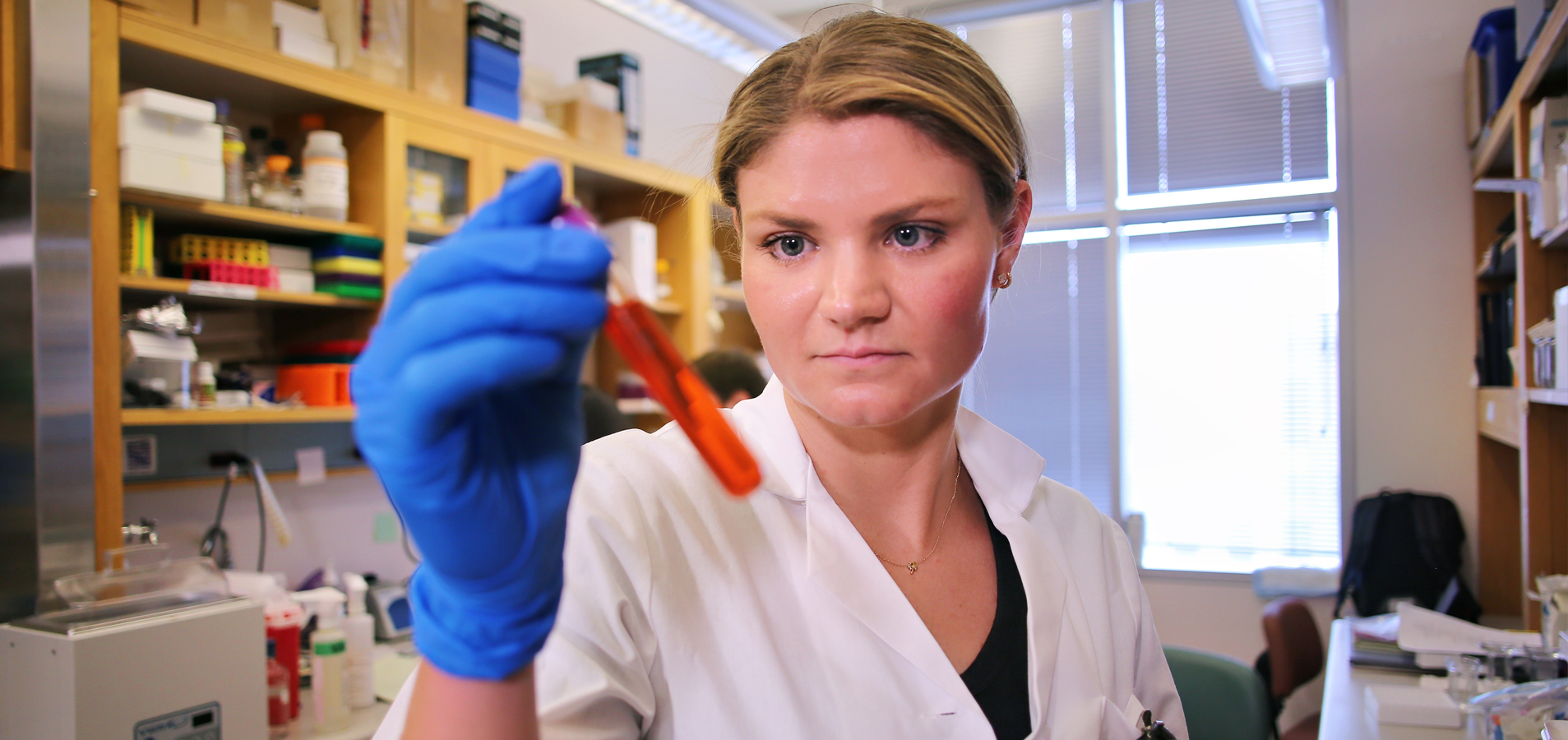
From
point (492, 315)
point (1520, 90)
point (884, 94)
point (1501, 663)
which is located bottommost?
point (1501, 663)

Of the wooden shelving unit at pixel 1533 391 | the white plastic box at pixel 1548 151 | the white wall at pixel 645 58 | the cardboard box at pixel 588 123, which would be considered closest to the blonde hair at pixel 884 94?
the wooden shelving unit at pixel 1533 391

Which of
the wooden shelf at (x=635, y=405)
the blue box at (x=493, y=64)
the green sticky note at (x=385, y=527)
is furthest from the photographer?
the wooden shelf at (x=635, y=405)

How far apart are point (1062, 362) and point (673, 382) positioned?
4.31 metres

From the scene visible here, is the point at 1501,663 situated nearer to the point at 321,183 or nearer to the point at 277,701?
the point at 277,701

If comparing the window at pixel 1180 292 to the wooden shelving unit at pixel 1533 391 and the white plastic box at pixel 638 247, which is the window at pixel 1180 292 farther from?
the white plastic box at pixel 638 247

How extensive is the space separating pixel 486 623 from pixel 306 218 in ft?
7.24

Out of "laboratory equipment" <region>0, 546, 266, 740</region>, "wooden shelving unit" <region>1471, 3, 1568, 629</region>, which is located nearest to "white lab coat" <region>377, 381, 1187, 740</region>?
"laboratory equipment" <region>0, 546, 266, 740</region>

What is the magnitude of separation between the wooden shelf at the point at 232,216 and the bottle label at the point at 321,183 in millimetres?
44

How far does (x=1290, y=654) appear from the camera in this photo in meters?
3.09

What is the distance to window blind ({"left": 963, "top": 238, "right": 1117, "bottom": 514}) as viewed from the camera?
4.54 meters

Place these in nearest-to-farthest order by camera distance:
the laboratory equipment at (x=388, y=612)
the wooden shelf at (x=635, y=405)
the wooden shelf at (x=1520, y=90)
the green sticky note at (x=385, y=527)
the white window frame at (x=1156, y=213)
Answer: the wooden shelf at (x=1520, y=90), the laboratory equipment at (x=388, y=612), the green sticky note at (x=385, y=527), the wooden shelf at (x=635, y=405), the white window frame at (x=1156, y=213)

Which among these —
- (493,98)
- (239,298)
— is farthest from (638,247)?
(239,298)

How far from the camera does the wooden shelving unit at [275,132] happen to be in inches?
78.7

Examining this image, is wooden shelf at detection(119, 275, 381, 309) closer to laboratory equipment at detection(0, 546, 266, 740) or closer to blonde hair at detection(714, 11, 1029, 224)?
laboratory equipment at detection(0, 546, 266, 740)
